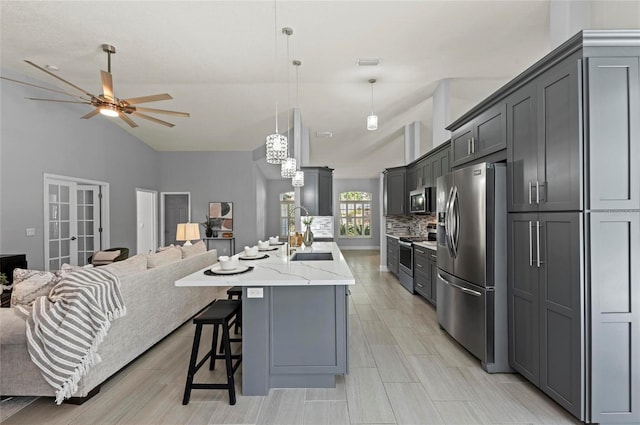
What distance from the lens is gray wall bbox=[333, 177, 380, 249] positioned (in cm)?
1165

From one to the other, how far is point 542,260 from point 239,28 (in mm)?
3598

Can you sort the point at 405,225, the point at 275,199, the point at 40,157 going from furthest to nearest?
1. the point at 275,199
2. the point at 405,225
3. the point at 40,157

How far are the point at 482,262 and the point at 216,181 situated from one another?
7.09m

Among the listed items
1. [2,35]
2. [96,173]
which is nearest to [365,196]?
[96,173]

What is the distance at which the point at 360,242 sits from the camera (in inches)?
462

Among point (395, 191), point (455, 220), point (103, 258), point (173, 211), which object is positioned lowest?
point (103, 258)

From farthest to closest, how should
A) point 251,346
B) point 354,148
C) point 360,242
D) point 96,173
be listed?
point 360,242
point 354,148
point 96,173
point 251,346

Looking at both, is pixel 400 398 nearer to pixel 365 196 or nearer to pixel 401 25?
pixel 401 25

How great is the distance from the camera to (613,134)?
5.98ft

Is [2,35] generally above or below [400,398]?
above

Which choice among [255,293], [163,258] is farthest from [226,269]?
[163,258]

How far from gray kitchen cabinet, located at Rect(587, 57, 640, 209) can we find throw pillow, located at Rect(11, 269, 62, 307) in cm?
382

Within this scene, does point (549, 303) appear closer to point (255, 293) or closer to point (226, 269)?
point (255, 293)

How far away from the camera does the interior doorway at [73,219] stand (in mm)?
5129
